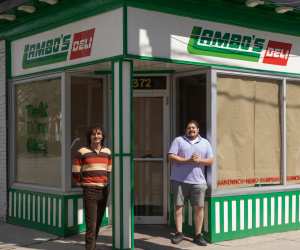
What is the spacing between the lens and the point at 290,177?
8797 mm

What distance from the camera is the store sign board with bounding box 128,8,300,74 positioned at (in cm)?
705

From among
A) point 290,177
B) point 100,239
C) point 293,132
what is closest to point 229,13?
point 293,132

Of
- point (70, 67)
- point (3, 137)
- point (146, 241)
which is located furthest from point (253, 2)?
point (3, 137)

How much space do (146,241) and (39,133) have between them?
260 centimetres

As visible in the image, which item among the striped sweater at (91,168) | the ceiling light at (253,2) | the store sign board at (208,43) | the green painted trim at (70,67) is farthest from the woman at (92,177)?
the ceiling light at (253,2)

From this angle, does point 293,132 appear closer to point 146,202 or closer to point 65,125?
point 146,202

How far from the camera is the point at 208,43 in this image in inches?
305

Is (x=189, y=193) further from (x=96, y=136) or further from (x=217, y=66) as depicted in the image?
(x=217, y=66)

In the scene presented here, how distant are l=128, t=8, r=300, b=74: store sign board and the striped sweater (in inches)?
53.9

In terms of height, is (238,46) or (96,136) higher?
(238,46)

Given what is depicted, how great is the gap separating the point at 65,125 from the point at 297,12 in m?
3.90

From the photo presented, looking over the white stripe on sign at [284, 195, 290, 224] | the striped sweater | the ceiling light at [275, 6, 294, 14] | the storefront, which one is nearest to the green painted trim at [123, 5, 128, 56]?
the storefront

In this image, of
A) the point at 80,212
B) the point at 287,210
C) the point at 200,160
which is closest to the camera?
the point at 200,160

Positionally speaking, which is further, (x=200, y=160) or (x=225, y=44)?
(x=225, y=44)
